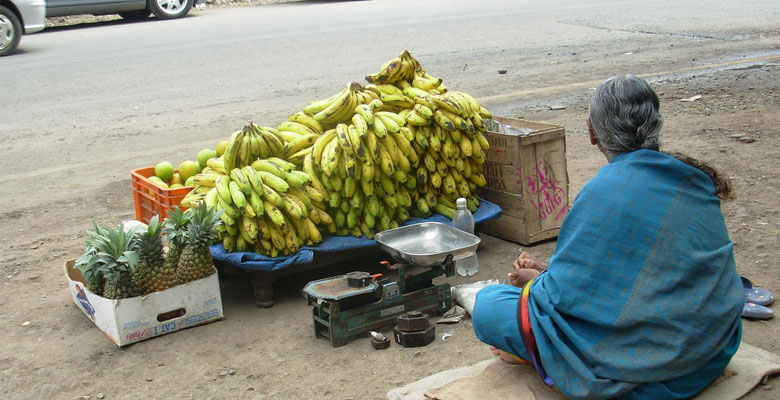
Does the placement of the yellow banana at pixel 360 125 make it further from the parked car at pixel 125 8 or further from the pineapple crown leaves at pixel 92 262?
the parked car at pixel 125 8

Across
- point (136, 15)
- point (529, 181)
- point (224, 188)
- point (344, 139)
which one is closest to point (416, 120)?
point (344, 139)

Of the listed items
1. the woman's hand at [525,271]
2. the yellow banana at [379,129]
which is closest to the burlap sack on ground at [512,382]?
the woman's hand at [525,271]

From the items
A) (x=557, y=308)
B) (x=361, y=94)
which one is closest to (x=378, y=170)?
(x=361, y=94)

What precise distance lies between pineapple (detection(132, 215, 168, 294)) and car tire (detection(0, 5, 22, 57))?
10210 millimetres

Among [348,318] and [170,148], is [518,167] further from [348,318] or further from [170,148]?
[170,148]

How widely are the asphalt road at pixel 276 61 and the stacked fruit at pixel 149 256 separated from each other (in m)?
2.99

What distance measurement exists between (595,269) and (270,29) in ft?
41.7

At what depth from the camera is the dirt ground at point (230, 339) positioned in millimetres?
3566

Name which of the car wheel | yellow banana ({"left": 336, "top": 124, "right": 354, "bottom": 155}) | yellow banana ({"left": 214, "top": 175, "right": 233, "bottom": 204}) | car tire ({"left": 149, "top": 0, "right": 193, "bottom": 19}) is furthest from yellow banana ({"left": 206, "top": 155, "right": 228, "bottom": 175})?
the car wheel

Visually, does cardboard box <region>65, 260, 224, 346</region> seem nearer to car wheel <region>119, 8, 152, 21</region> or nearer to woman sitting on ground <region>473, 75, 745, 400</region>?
woman sitting on ground <region>473, 75, 745, 400</region>

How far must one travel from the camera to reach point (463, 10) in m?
16.9

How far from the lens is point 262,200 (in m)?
4.22

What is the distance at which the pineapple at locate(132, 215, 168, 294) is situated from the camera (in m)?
3.88

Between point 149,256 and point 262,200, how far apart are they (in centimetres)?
68
